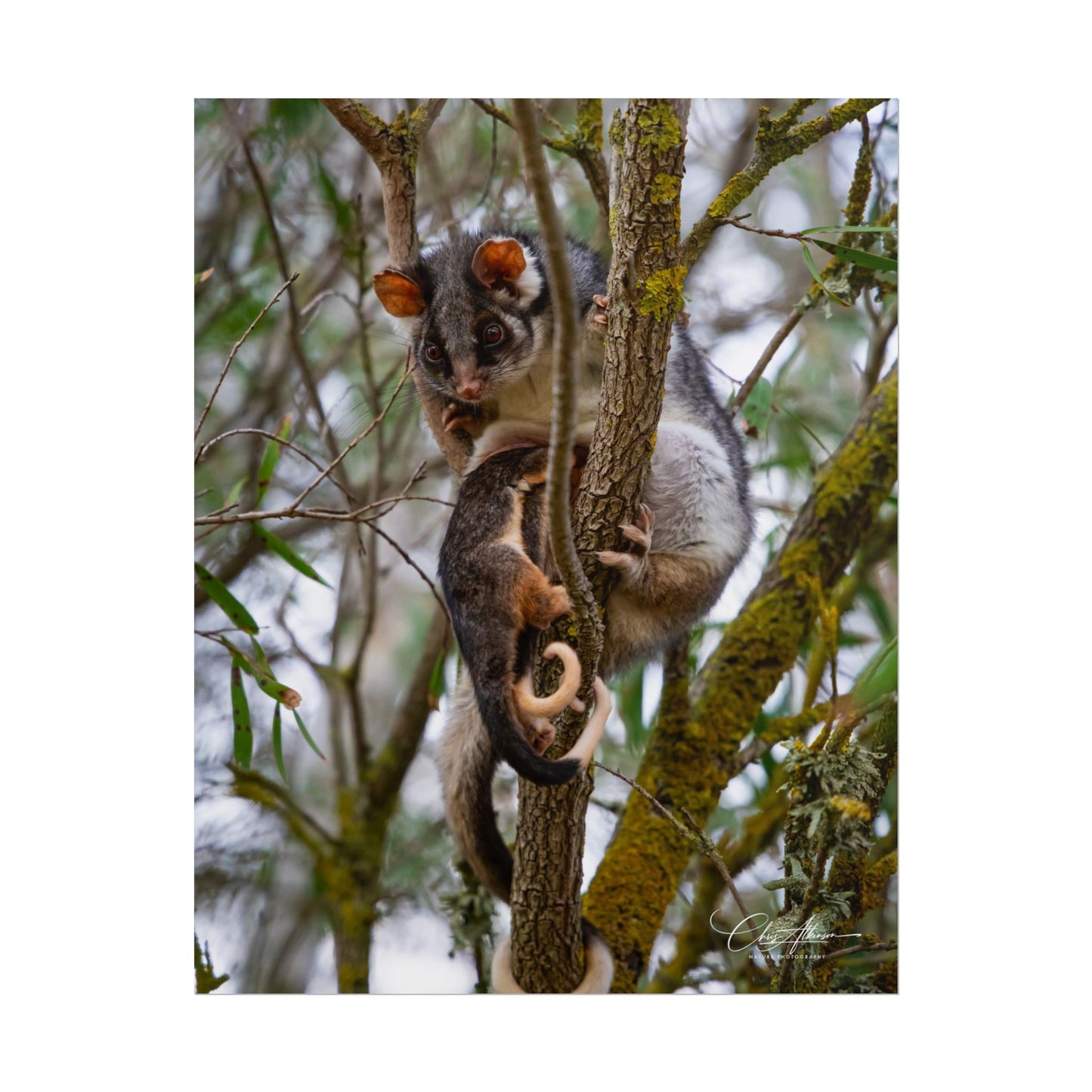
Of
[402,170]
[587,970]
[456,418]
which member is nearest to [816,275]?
[456,418]

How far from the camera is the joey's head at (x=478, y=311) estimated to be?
2.64 m

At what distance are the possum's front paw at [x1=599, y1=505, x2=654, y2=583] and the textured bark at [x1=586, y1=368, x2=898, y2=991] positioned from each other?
2.65 ft

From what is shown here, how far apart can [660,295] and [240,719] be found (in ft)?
4.80

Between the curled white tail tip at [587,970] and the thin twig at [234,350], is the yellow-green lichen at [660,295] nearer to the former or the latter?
the thin twig at [234,350]

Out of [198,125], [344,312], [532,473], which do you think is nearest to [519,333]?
[532,473]

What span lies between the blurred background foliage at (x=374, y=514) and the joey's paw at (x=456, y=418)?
17cm

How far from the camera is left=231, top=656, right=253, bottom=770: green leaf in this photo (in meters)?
2.69

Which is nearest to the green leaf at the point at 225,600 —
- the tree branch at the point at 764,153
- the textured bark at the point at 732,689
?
the textured bark at the point at 732,689

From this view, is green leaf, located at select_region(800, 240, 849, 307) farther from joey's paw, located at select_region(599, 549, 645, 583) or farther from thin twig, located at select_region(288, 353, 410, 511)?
thin twig, located at select_region(288, 353, 410, 511)

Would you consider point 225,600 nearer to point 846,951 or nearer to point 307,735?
point 307,735

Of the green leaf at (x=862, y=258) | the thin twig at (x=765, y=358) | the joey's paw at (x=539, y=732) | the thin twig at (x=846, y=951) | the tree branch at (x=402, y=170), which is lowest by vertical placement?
the thin twig at (x=846, y=951)

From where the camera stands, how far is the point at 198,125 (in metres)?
2.70
